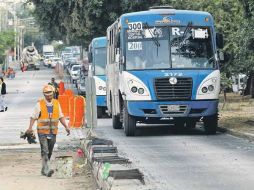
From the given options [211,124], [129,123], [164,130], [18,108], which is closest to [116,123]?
[164,130]

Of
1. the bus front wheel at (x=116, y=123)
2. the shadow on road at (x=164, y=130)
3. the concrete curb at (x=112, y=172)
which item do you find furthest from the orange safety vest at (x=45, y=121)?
the bus front wheel at (x=116, y=123)

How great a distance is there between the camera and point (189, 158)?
59.6 feet

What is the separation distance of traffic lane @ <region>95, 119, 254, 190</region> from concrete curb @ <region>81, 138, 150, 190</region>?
59 cm

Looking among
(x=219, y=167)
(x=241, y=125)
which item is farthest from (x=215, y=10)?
(x=219, y=167)

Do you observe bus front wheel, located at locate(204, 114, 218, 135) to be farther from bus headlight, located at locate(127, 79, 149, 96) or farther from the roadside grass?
bus headlight, located at locate(127, 79, 149, 96)

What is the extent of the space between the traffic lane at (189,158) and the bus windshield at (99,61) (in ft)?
32.0

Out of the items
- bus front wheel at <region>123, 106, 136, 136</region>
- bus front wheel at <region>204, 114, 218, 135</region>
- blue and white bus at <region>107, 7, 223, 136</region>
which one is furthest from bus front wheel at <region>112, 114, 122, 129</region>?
bus front wheel at <region>204, 114, 218, 135</region>

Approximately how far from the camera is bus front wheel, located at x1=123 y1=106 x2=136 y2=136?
2442cm

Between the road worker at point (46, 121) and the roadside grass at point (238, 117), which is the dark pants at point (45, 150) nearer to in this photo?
the road worker at point (46, 121)

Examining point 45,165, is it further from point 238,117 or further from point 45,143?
point 238,117

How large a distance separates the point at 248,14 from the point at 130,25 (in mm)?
3620

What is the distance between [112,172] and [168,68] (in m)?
11.6

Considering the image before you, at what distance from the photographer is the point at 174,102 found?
23.9 metres

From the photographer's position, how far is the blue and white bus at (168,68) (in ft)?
78.5
